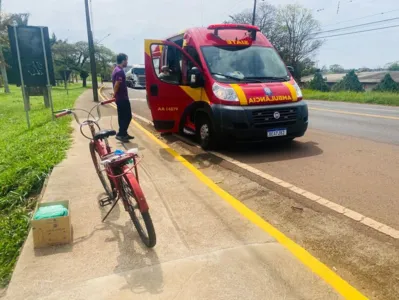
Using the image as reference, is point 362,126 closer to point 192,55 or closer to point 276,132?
point 276,132

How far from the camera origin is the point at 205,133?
679 centimetres

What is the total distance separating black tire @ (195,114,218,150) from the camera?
6602 mm

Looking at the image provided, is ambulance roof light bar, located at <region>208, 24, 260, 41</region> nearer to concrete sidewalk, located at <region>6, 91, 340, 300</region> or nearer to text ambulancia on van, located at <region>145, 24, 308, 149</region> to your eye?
text ambulancia on van, located at <region>145, 24, 308, 149</region>

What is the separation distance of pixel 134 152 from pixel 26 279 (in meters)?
1.40

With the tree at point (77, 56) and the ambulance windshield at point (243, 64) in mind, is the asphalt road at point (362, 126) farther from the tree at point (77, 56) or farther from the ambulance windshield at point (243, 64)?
the tree at point (77, 56)

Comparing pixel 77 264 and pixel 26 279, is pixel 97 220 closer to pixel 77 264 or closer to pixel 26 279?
pixel 77 264

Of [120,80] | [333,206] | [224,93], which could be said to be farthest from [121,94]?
[333,206]

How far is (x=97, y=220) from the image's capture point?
12.5 feet

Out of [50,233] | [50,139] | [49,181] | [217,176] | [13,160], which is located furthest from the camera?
[50,139]

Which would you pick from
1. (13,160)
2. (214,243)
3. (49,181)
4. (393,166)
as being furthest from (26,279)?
(393,166)

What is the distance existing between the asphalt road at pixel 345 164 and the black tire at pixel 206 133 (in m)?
0.37

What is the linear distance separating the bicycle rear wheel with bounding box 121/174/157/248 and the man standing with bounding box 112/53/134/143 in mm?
4479

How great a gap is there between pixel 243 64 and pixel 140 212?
457 cm

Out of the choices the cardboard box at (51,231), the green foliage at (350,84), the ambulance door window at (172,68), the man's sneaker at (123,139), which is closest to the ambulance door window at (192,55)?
the ambulance door window at (172,68)
